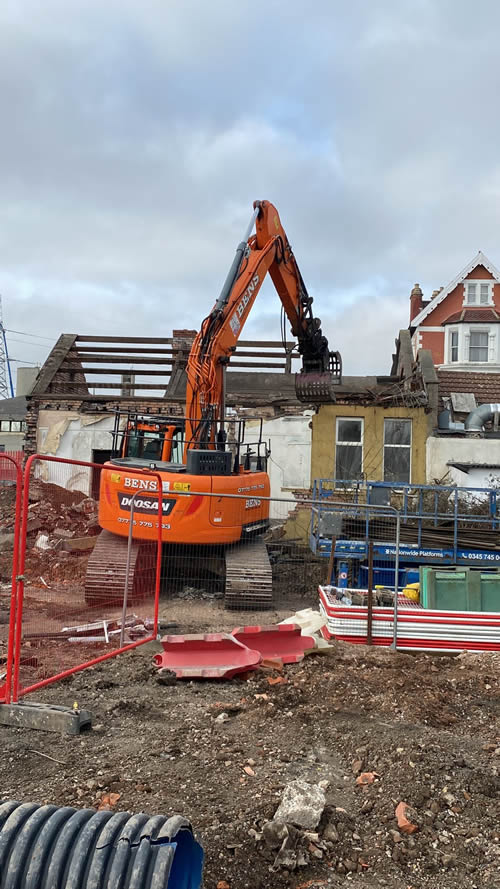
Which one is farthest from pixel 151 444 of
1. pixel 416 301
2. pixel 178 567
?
pixel 416 301

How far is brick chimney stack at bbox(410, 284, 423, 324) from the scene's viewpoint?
38.7 metres

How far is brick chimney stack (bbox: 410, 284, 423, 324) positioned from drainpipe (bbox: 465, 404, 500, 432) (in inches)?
827

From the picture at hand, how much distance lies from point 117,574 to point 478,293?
2886 centimetres

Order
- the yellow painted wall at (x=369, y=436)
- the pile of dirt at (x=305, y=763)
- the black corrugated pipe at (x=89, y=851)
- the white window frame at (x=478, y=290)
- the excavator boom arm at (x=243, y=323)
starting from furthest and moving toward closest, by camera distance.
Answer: the white window frame at (x=478, y=290) → the yellow painted wall at (x=369, y=436) → the excavator boom arm at (x=243, y=323) → the pile of dirt at (x=305, y=763) → the black corrugated pipe at (x=89, y=851)

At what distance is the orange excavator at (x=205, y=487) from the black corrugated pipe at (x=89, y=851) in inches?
235

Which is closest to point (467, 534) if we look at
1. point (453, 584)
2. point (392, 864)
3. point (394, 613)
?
point (453, 584)

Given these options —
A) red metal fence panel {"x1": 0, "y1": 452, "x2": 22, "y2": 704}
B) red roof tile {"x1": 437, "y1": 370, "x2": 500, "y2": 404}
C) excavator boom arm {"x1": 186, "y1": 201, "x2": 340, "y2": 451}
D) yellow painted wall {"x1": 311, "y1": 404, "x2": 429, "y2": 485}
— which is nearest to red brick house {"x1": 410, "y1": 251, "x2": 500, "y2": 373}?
red roof tile {"x1": 437, "y1": 370, "x2": 500, "y2": 404}

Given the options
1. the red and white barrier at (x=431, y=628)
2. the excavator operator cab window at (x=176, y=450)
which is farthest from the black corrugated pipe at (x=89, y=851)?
the excavator operator cab window at (x=176, y=450)

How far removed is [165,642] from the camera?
7.13 meters

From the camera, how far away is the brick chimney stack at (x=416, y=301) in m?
38.7

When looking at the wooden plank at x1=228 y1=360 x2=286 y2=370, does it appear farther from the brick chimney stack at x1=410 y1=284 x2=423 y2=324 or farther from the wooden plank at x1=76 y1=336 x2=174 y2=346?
the brick chimney stack at x1=410 y1=284 x2=423 y2=324

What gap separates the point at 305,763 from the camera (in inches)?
196

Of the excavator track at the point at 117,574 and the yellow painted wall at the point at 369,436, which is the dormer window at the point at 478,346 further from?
the excavator track at the point at 117,574

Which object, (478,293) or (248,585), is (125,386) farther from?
(478,293)
